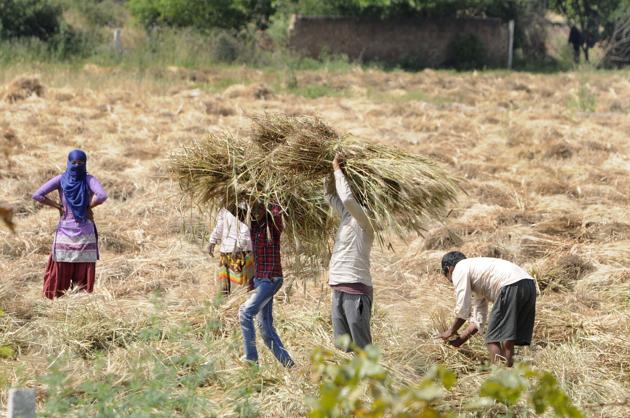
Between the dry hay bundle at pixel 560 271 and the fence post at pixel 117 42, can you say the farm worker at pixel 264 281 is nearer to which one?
the dry hay bundle at pixel 560 271

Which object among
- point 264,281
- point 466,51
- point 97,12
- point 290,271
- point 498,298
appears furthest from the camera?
point 97,12

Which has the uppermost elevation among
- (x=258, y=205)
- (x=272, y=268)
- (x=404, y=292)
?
(x=258, y=205)

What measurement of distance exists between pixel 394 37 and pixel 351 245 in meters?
24.6

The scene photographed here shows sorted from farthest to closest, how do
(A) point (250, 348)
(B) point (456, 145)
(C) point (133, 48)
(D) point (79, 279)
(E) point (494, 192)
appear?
(C) point (133, 48), (B) point (456, 145), (E) point (494, 192), (D) point (79, 279), (A) point (250, 348)

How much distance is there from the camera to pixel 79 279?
22.5 ft

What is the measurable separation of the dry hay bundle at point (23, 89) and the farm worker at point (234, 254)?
1016 cm

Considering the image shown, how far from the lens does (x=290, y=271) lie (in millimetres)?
7180

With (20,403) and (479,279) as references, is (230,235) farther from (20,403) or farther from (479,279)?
(20,403)

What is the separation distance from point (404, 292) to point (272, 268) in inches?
90.3

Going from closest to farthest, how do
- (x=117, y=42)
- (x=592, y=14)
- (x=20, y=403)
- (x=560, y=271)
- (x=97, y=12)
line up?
(x=20, y=403), (x=560, y=271), (x=117, y=42), (x=97, y=12), (x=592, y=14)

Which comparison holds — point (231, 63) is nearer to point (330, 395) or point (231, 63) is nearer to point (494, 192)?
point (494, 192)

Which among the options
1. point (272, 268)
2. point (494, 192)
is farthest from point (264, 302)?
point (494, 192)

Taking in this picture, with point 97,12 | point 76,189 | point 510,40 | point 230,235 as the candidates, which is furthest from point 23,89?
point 510,40

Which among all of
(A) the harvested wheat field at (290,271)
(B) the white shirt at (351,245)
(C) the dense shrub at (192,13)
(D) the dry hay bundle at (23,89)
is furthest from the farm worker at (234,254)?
(C) the dense shrub at (192,13)
